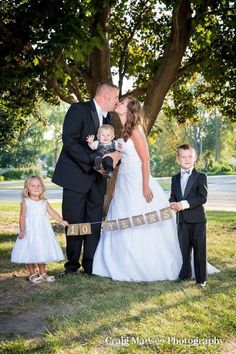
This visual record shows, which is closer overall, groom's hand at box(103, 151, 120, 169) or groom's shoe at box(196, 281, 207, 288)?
groom's shoe at box(196, 281, 207, 288)

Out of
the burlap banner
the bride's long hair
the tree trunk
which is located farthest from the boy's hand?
the tree trunk

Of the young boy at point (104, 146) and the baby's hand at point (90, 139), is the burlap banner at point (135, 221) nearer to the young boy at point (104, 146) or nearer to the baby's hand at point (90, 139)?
the young boy at point (104, 146)

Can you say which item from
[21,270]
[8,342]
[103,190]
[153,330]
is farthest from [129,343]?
[21,270]

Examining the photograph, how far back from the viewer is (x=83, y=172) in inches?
254

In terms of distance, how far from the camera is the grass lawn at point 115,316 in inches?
151

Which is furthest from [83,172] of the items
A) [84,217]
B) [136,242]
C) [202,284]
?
[202,284]

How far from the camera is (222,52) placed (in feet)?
38.6

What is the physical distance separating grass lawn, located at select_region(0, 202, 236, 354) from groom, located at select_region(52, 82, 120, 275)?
0.50 m

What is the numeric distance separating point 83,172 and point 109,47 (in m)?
6.53

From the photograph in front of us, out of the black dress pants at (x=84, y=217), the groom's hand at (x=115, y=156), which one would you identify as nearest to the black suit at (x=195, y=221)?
the groom's hand at (x=115, y=156)

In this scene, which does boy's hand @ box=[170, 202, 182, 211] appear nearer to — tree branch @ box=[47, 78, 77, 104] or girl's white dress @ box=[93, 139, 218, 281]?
girl's white dress @ box=[93, 139, 218, 281]

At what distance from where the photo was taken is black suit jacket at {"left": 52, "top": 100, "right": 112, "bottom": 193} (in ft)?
20.7

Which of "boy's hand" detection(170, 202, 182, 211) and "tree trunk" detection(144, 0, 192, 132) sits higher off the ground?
"tree trunk" detection(144, 0, 192, 132)

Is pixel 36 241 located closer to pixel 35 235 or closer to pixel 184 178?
pixel 35 235
